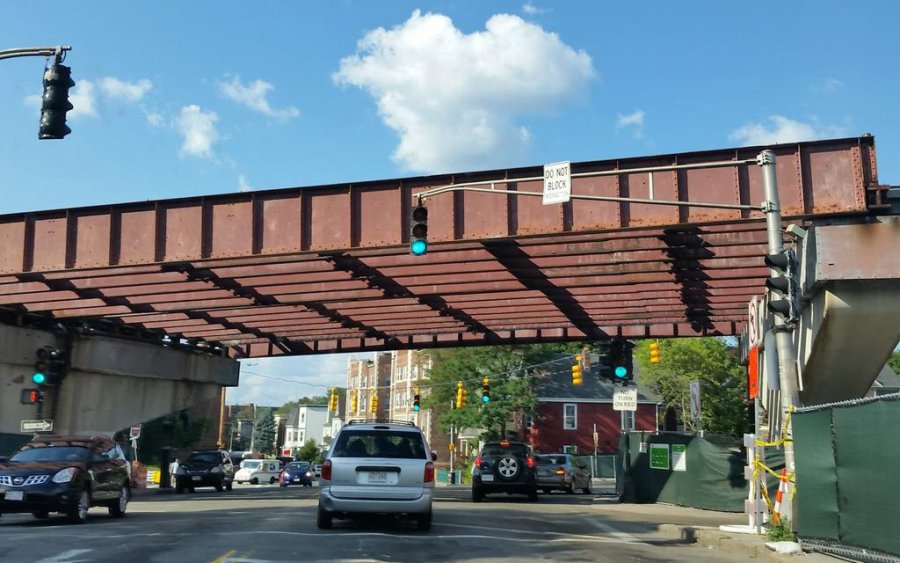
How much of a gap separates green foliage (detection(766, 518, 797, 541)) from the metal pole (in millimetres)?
134

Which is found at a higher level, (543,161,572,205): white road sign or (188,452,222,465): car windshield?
(543,161,572,205): white road sign

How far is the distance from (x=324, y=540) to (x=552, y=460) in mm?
22543

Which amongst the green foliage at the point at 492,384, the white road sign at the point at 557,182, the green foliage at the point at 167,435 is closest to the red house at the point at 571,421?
the green foliage at the point at 492,384

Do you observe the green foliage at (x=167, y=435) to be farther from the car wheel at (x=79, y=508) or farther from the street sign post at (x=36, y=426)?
the car wheel at (x=79, y=508)

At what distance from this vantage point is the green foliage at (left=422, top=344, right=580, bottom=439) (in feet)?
219

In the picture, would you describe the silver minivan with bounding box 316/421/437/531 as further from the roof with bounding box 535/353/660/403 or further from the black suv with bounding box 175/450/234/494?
the roof with bounding box 535/353/660/403

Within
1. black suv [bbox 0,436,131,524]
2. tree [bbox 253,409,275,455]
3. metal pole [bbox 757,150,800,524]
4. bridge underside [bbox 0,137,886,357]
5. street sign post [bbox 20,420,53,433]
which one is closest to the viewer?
Result: metal pole [bbox 757,150,800,524]

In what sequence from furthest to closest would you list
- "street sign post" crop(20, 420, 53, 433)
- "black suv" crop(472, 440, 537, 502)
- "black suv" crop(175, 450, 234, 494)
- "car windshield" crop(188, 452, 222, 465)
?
"car windshield" crop(188, 452, 222, 465) → "black suv" crop(175, 450, 234, 494) → "street sign post" crop(20, 420, 53, 433) → "black suv" crop(472, 440, 537, 502)

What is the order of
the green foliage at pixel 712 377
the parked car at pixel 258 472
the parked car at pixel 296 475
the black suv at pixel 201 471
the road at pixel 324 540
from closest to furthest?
the road at pixel 324 540 < the black suv at pixel 201 471 < the parked car at pixel 296 475 < the green foliage at pixel 712 377 < the parked car at pixel 258 472

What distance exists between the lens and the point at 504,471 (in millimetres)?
26453

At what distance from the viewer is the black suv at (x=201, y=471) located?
35594 mm

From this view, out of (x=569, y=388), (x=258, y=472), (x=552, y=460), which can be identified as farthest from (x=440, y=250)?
(x=569, y=388)

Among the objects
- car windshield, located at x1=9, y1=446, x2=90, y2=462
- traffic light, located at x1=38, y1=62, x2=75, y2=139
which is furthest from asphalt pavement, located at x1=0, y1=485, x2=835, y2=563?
traffic light, located at x1=38, y1=62, x2=75, y2=139

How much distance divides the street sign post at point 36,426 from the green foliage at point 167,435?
32531mm
